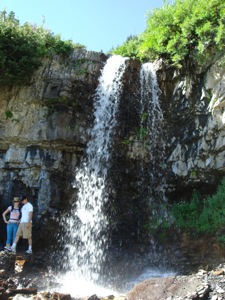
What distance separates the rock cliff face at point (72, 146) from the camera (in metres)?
13.1

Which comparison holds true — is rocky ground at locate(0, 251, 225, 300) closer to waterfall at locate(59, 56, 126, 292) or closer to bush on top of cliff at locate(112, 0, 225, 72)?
waterfall at locate(59, 56, 126, 292)

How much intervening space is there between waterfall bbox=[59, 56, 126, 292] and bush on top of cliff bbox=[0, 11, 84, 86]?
2.21m

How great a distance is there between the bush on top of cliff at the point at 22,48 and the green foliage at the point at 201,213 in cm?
734

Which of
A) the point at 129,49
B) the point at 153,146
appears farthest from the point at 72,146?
the point at 129,49

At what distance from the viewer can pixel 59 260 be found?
12.1 m

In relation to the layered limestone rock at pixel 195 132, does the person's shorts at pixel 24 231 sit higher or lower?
lower

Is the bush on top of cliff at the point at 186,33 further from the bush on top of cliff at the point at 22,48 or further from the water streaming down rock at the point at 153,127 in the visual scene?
the bush on top of cliff at the point at 22,48

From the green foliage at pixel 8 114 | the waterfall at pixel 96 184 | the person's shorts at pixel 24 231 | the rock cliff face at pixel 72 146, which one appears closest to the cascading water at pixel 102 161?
the waterfall at pixel 96 184

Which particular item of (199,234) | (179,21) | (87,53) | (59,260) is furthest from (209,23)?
(59,260)

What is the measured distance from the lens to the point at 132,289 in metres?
7.43

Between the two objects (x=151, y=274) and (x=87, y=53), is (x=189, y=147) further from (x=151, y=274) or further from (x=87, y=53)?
(x=87, y=53)

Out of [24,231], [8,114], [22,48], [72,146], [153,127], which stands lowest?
[24,231]

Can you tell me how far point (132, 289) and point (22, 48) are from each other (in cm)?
967

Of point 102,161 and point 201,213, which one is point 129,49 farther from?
point 201,213
